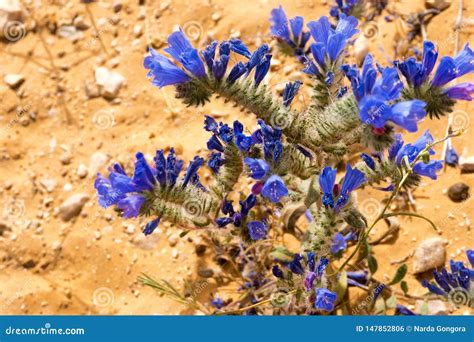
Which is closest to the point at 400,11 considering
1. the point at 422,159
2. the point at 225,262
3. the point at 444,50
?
the point at 444,50

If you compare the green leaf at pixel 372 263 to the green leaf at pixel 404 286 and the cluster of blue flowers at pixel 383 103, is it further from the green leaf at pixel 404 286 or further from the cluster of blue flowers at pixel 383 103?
the cluster of blue flowers at pixel 383 103

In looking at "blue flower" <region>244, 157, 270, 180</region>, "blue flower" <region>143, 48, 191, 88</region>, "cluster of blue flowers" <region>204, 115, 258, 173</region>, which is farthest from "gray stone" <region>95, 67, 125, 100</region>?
"blue flower" <region>244, 157, 270, 180</region>

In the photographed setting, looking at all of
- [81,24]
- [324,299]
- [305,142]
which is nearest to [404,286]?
[324,299]

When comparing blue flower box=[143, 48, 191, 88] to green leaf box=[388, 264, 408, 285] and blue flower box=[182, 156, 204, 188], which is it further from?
green leaf box=[388, 264, 408, 285]

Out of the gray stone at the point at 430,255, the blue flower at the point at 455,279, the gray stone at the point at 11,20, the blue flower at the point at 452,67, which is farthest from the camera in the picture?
the gray stone at the point at 11,20

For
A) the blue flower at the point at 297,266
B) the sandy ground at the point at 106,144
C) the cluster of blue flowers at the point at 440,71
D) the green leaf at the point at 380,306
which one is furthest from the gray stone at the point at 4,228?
the cluster of blue flowers at the point at 440,71

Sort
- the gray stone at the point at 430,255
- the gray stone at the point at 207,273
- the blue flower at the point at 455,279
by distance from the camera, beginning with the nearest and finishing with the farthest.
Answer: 1. the blue flower at the point at 455,279
2. the gray stone at the point at 430,255
3. the gray stone at the point at 207,273

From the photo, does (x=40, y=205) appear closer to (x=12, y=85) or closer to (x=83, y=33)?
(x=12, y=85)
